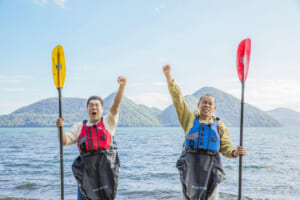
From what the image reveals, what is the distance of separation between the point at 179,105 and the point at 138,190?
587 cm

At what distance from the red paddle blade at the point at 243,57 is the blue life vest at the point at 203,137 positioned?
4.12 feet

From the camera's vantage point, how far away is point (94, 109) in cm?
344

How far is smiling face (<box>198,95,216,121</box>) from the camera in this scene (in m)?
3.47

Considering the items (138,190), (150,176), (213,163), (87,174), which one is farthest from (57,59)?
(150,176)

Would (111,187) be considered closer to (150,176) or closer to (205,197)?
(205,197)

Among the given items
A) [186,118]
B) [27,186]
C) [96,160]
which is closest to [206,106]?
[186,118]

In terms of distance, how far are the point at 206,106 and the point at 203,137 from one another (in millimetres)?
400

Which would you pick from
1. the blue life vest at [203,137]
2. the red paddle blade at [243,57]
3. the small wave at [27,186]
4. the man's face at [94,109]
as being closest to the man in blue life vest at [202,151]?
the blue life vest at [203,137]

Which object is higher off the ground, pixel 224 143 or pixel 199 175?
pixel 224 143

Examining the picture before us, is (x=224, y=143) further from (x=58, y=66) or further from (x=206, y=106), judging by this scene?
(x=58, y=66)

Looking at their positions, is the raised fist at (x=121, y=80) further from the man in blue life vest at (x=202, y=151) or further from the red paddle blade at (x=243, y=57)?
the red paddle blade at (x=243, y=57)

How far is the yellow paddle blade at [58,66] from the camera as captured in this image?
4.34 metres

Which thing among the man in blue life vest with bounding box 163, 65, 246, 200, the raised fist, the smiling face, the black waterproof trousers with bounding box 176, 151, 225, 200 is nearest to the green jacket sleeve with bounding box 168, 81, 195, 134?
the man in blue life vest with bounding box 163, 65, 246, 200

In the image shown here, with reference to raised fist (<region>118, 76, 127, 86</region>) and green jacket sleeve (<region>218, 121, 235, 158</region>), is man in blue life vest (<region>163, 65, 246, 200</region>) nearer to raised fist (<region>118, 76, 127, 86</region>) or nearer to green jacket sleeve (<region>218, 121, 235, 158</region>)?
green jacket sleeve (<region>218, 121, 235, 158</region>)
